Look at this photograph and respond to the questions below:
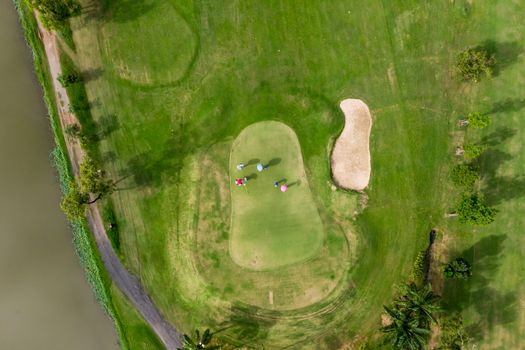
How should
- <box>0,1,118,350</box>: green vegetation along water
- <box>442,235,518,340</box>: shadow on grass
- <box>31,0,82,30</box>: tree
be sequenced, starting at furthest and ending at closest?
<box>0,1,118,350</box>: green vegetation along water
<box>442,235,518,340</box>: shadow on grass
<box>31,0,82,30</box>: tree

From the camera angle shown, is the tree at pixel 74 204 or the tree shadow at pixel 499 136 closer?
the tree at pixel 74 204

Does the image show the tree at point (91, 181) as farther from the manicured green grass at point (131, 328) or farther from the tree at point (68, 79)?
the manicured green grass at point (131, 328)

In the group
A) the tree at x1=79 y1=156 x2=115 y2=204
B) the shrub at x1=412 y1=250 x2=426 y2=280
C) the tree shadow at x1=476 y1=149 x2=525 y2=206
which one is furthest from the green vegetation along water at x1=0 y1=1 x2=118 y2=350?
the tree shadow at x1=476 y1=149 x2=525 y2=206

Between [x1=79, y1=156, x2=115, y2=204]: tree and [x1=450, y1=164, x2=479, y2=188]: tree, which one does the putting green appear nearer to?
[x1=79, y1=156, x2=115, y2=204]: tree

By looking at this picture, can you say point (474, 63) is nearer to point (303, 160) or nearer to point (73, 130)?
point (303, 160)

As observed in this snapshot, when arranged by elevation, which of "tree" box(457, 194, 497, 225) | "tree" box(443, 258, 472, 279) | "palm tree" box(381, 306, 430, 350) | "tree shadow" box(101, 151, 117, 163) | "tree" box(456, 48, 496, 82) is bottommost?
"palm tree" box(381, 306, 430, 350)

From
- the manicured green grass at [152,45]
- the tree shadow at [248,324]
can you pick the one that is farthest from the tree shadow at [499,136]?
the manicured green grass at [152,45]
